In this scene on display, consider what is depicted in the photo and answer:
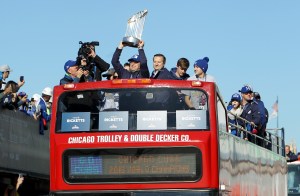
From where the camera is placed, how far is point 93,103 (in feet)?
57.2

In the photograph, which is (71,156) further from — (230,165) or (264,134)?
(264,134)

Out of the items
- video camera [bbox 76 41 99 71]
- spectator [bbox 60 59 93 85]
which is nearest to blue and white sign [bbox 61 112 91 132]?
spectator [bbox 60 59 93 85]

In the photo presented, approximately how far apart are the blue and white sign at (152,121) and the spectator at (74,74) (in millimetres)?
2387

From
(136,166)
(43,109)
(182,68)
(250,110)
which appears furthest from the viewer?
(250,110)

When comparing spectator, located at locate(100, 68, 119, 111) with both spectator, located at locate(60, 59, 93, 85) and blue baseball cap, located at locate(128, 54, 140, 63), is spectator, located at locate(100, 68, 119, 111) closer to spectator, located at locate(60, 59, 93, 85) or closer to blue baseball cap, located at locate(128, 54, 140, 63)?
blue baseball cap, located at locate(128, 54, 140, 63)

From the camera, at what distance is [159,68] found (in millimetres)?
18484

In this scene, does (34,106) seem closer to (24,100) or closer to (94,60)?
(24,100)

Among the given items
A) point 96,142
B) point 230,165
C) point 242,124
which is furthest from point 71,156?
point 242,124

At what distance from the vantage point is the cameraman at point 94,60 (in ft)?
62.1

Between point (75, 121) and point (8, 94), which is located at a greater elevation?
point (8, 94)

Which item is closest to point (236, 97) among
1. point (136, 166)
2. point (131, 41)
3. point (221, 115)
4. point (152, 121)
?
point (221, 115)

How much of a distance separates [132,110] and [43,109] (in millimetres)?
6038

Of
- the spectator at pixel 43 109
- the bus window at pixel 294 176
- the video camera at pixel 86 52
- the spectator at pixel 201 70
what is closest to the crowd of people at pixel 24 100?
the spectator at pixel 43 109

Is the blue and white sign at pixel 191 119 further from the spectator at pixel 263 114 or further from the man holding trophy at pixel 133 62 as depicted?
the spectator at pixel 263 114
